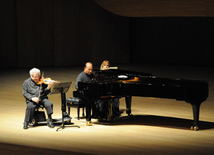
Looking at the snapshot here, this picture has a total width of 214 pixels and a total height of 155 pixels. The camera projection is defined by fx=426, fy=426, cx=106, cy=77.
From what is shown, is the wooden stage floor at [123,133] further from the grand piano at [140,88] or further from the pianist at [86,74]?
the pianist at [86,74]

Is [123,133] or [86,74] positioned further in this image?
[86,74]

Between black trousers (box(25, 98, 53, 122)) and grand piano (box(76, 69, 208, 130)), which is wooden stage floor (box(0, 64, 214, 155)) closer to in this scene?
black trousers (box(25, 98, 53, 122))

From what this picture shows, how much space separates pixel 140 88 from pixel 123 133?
82cm

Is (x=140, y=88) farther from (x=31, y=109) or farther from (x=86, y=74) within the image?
(x=31, y=109)

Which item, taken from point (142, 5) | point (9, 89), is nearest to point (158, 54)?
point (142, 5)

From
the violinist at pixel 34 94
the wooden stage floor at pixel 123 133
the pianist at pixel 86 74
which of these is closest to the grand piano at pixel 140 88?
the pianist at pixel 86 74

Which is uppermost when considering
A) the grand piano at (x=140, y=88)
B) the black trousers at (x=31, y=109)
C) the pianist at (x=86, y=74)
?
the pianist at (x=86, y=74)

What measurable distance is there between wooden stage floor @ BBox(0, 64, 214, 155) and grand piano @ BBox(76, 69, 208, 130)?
1.33 ft

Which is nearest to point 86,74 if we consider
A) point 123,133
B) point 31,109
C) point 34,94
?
point 34,94

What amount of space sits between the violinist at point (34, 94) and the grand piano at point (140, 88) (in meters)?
0.62

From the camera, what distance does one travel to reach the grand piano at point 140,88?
6.70 meters

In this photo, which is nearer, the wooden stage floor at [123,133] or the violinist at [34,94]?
the wooden stage floor at [123,133]

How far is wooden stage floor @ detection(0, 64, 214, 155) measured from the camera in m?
5.70

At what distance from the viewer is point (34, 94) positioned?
705 cm
